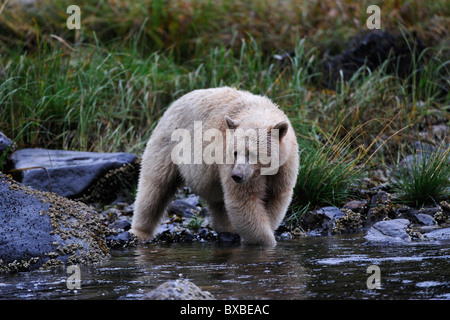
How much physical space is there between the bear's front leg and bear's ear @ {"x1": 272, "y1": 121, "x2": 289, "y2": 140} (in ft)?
1.73

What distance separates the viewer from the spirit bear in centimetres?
509

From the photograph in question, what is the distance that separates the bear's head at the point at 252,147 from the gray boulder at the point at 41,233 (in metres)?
1.40

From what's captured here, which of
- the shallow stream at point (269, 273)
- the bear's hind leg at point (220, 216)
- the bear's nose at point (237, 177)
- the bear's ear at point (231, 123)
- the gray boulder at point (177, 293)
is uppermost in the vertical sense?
the bear's ear at point (231, 123)

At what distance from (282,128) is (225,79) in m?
4.88

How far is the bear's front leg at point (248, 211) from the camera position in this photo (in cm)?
535

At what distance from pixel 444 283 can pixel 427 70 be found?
6.73 m

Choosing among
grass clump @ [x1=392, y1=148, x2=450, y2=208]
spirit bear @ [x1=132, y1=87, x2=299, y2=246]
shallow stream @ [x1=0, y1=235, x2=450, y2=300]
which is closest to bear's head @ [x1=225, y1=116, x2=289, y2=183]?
spirit bear @ [x1=132, y1=87, x2=299, y2=246]

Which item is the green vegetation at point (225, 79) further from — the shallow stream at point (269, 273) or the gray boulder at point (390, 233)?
the shallow stream at point (269, 273)

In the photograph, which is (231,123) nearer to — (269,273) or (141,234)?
(269,273)

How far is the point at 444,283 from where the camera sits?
141 inches

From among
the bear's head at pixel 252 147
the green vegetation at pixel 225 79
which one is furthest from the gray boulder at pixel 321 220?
the bear's head at pixel 252 147

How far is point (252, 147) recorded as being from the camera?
4.98 metres

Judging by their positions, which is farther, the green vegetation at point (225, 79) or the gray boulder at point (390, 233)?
the green vegetation at point (225, 79)
